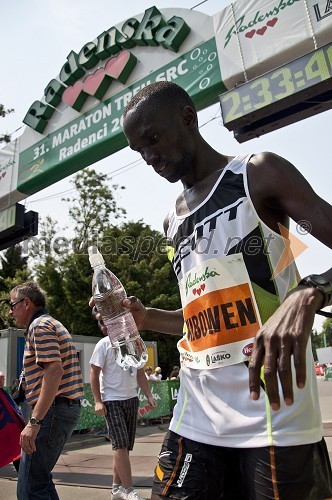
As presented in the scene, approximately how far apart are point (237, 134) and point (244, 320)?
5.18 meters

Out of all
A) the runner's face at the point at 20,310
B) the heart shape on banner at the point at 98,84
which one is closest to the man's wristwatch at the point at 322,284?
the runner's face at the point at 20,310

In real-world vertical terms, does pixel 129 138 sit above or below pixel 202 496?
above

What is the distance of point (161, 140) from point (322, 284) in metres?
0.91

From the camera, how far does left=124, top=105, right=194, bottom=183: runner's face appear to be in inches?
70.7

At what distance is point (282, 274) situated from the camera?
5.27 ft

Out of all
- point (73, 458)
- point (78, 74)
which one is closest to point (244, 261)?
point (73, 458)

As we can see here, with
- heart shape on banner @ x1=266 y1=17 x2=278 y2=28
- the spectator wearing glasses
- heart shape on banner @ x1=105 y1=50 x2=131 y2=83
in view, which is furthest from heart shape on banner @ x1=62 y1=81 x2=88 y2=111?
the spectator wearing glasses

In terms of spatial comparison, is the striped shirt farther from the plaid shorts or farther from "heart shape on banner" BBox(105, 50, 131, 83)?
"heart shape on banner" BBox(105, 50, 131, 83)

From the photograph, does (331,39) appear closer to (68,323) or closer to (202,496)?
(202,496)

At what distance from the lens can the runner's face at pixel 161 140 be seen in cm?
180

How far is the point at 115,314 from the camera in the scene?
2.34 meters

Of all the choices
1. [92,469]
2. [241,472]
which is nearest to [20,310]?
[241,472]

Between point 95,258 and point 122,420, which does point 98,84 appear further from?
point 95,258

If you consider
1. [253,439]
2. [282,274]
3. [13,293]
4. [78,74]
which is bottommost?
[253,439]
